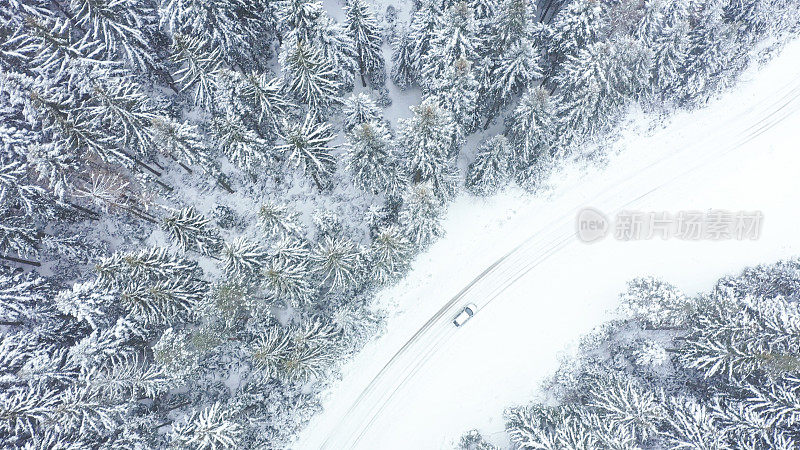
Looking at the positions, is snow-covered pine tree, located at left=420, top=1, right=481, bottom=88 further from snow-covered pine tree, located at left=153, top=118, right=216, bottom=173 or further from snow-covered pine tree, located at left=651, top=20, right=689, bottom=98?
snow-covered pine tree, located at left=153, top=118, right=216, bottom=173

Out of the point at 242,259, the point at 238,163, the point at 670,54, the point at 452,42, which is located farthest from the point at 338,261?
the point at 670,54

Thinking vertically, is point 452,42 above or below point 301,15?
below

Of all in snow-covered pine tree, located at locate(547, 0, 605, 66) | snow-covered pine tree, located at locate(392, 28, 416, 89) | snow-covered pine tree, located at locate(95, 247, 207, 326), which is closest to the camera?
snow-covered pine tree, located at locate(95, 247, 207, 326)

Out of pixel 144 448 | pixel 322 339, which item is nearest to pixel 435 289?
pixel 322 339

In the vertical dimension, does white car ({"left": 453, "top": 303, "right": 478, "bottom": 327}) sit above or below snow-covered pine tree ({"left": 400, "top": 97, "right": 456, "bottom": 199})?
below

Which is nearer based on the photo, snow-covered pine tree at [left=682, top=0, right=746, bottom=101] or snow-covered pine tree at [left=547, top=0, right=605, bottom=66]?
snow-covered pine tree at [left=547, top=0, right=605, bottom=66]

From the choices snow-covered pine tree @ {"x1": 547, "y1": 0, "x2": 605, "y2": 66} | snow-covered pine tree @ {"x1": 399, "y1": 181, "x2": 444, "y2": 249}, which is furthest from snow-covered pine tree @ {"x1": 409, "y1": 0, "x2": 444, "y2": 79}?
snow-covered pine tree @ {"x1": 399, "y1": 181, "x2": 444, "y2": 249}

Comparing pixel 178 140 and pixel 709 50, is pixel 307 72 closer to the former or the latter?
pixel 178 140
